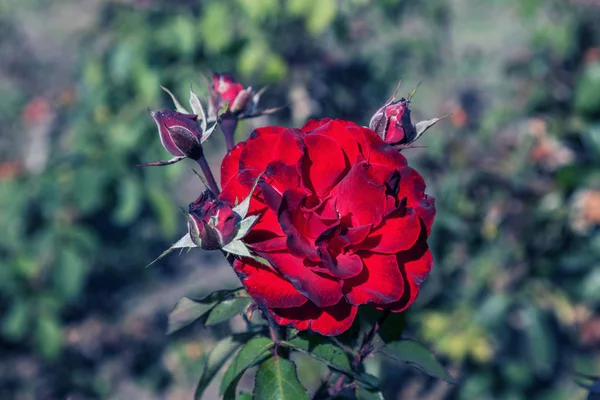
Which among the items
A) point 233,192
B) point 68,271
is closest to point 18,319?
point 68,271

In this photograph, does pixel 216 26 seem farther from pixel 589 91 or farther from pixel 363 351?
pixel 363 351

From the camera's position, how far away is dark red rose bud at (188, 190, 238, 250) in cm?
61

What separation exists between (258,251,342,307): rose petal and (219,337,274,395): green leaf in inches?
6.0

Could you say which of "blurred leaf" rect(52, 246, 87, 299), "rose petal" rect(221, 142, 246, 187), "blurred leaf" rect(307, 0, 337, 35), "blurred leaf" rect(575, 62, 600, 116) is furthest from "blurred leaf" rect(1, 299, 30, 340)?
"blurred leaf" rect(575, 62, 600, 116)

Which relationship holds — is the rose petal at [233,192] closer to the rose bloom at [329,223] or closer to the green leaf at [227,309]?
the rose bloom at [329,223]

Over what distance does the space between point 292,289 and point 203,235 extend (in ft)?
0.36

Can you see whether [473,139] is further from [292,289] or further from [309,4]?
[292,289]

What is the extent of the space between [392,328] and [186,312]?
0.93ft

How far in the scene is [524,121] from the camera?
264 cm

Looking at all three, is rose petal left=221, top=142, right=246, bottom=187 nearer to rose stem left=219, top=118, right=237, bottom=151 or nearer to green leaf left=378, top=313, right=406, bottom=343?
rose stem left=219, top=118, right=237, bottom=151

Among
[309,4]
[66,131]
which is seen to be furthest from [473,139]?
[66,131]

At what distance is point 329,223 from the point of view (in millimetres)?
637

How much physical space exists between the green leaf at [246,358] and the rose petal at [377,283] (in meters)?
0.16

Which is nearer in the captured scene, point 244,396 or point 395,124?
point 395,124
